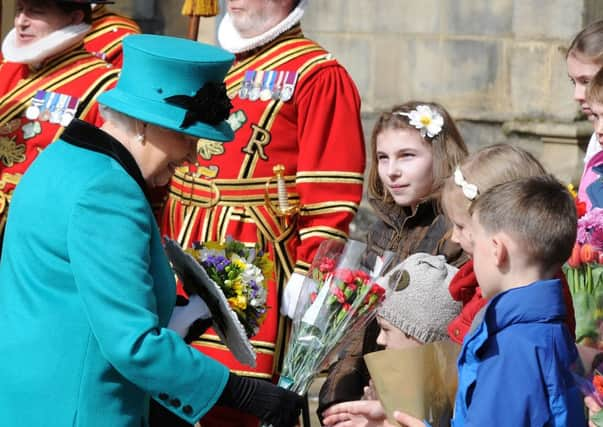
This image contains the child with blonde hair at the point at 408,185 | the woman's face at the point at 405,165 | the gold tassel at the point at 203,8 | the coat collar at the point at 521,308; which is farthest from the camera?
the gold tassel at the point at 203,8

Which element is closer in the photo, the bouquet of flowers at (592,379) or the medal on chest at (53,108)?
the bouquet of flowers at (592,379)

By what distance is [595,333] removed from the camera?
3.87 meters

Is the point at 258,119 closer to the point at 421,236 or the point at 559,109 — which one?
the point at 421,236

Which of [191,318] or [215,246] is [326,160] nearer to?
[215,246]

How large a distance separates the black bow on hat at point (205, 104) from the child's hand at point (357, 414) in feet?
2.92

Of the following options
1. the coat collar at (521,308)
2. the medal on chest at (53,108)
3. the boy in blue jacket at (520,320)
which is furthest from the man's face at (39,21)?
the coat collar at (521,308)

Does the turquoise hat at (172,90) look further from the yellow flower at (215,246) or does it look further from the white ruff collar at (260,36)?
the white ruff collar at (260,36)

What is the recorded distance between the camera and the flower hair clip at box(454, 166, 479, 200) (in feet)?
13.1

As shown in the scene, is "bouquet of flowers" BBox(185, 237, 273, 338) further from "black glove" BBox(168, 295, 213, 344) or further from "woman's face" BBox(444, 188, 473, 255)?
"woman's face" BBox(444, 188, 473, 255)

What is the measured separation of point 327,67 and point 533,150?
3.51 m

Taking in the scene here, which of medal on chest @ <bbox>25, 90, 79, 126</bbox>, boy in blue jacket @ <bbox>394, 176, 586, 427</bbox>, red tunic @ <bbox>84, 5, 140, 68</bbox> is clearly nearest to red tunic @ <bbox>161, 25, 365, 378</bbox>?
medal on chest @ <bbox>25, 90, 79, 126</bbox>

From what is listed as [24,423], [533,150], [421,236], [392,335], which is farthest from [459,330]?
[533,150]

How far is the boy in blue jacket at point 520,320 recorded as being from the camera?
134 inches

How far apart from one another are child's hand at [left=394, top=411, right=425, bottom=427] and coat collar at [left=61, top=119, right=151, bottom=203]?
80 centimetres
